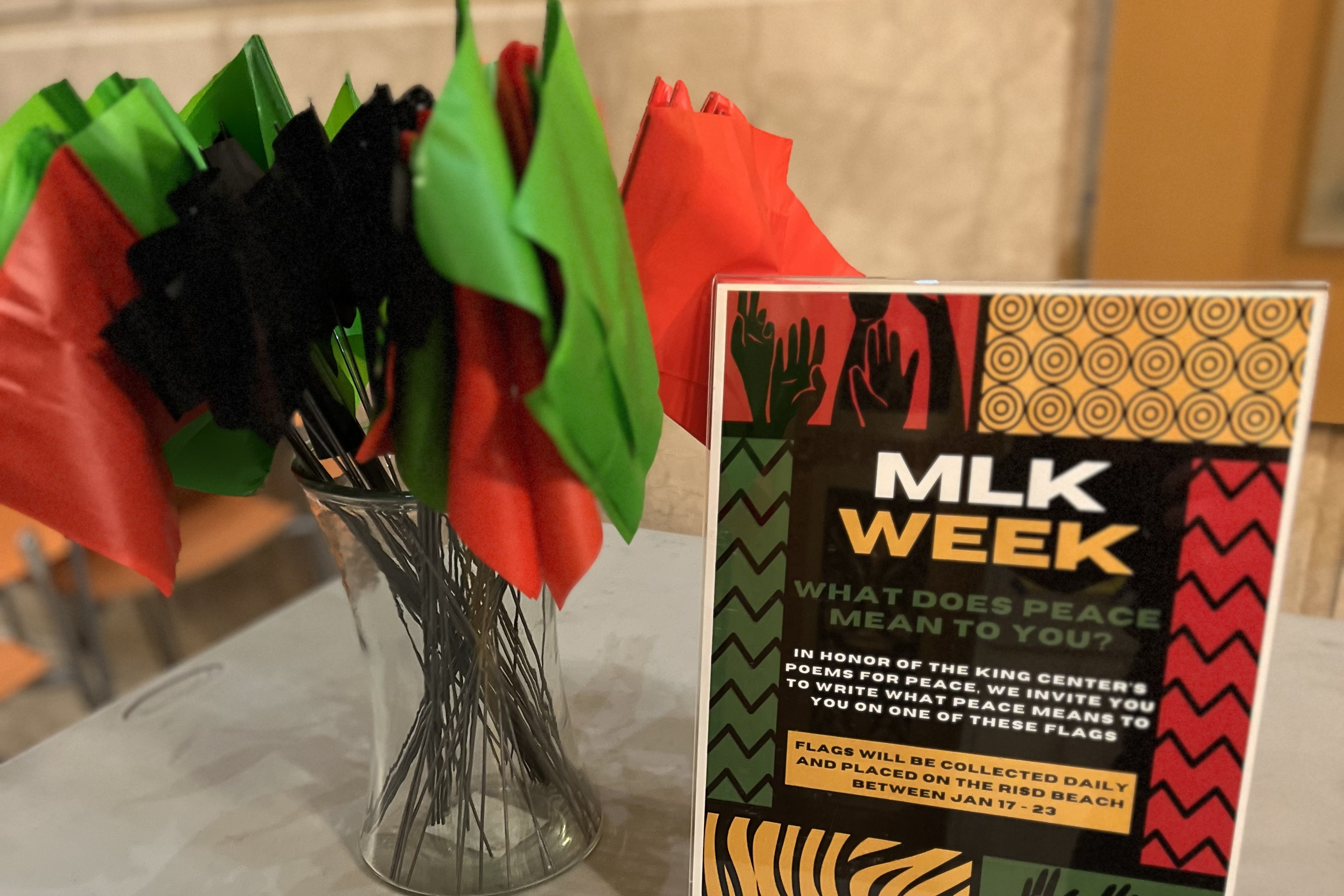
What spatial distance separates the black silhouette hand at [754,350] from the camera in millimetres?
325

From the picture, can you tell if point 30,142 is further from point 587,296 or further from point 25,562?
point 25,562

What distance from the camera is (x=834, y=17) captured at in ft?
2.82

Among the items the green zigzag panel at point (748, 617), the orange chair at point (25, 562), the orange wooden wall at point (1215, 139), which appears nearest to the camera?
the green zigzag panel at point (748, 617)

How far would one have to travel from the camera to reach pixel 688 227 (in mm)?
347

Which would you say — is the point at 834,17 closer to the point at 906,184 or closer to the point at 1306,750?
the point at 906,184

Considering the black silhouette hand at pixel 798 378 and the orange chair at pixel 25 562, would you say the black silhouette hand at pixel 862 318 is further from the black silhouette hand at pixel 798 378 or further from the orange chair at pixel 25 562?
the orange chair at pixel 25 562

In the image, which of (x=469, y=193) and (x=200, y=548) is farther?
→ (x=200, y=548)

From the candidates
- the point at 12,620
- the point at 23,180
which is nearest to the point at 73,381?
the point at 23,180

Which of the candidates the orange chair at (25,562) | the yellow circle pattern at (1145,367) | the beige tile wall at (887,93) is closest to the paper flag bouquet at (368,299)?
the yellow circle pattern at (1145,367)

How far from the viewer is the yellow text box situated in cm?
32

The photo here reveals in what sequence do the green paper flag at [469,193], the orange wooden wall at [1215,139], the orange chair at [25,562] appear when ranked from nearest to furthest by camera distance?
the green paper flag at [469,193] → the orange wooden wall at [1215,139] → the orange chair at [25,562]

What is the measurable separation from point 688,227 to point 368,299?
0.13 m

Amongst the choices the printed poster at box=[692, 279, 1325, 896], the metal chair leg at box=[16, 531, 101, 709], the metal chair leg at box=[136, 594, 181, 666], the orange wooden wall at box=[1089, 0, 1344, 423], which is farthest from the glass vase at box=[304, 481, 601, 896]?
the metal chair leg at box=[136, 594, 181, 666]

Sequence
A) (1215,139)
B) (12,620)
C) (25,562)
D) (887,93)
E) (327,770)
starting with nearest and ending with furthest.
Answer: (327,770) < (1215,139) < (887,93) < (25,562) < (12,620)
